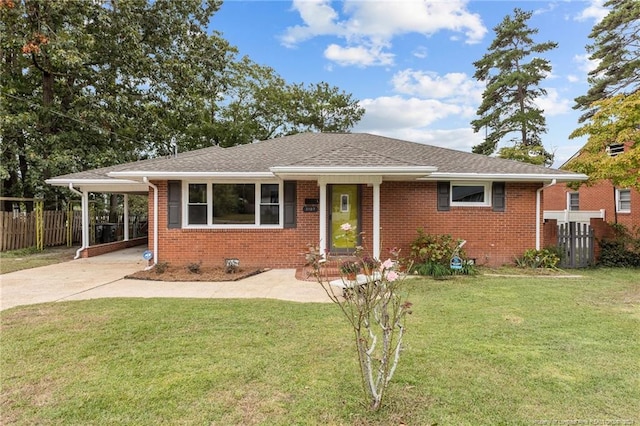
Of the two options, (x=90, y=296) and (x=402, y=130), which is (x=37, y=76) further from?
(x=402, y=130)

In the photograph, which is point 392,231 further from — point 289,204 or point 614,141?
point 614,141

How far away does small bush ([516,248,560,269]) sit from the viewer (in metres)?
9.46

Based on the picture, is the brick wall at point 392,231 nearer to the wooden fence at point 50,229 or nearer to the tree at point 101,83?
the wooden fence at point 50,229

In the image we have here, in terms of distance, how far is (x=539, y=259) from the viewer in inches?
374

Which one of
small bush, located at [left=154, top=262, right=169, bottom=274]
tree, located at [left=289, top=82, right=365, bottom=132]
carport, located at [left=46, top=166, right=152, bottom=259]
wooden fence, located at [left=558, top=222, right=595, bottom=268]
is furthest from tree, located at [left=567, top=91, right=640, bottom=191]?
tree, located at [left=289, top=82, right=365, bottom=132]

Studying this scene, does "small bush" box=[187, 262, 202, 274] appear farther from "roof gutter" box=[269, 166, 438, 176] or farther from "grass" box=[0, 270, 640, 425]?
"roof gutter" box=[269, 166, 438, 176]

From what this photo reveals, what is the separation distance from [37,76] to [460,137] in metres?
28.6

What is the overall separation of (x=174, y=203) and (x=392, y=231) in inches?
239

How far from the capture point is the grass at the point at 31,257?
382 inches

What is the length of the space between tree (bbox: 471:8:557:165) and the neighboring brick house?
15.3 ft

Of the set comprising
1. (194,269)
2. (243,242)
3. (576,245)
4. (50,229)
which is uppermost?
(50,229)

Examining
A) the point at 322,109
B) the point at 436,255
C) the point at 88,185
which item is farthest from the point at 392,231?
the point at 322,109

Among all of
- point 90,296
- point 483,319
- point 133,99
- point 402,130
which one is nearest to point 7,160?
point 133,99

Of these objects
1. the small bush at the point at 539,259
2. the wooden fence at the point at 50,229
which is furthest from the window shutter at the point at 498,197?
the wooden fence at the point at 50,229
